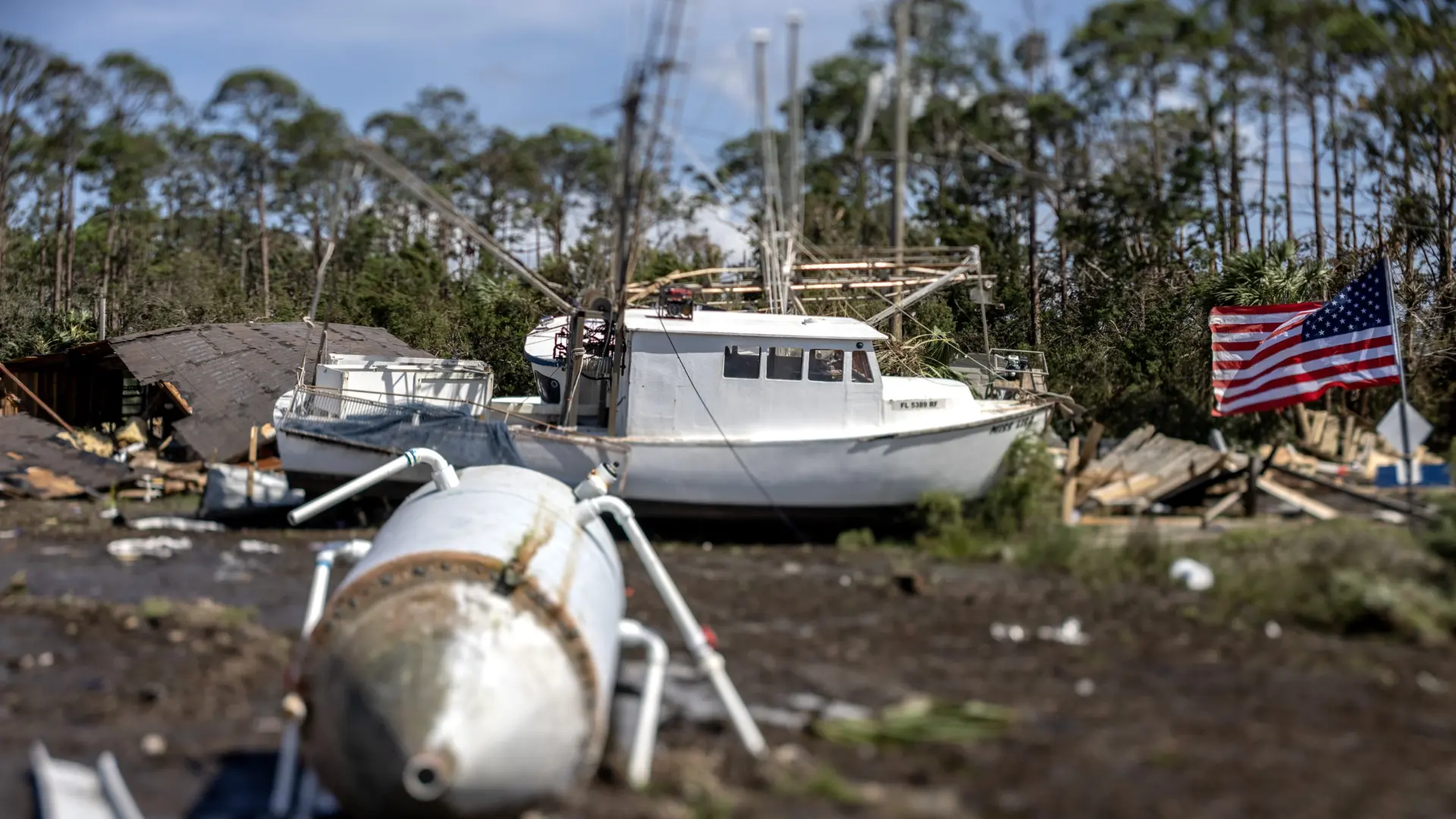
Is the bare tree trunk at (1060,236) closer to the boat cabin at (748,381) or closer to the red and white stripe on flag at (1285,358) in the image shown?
the red and white stripe on flag at (1285,358)

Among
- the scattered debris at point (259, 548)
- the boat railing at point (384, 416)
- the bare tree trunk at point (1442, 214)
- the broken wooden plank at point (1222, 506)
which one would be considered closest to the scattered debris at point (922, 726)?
the broken wooden plank at point (1222, 506)

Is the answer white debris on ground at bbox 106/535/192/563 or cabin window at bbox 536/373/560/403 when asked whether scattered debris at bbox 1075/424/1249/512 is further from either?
white debris on ground at bbox 106/535/192/563

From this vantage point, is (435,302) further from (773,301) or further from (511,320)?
(773,301)

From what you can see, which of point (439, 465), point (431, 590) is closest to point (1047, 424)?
point (439, 465)

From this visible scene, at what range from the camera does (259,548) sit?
12789 millimetres

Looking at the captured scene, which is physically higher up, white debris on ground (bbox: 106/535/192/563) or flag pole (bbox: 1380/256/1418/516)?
flag pole (bbox: 1380/256/1418/516)

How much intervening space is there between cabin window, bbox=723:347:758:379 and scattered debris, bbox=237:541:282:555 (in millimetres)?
5096

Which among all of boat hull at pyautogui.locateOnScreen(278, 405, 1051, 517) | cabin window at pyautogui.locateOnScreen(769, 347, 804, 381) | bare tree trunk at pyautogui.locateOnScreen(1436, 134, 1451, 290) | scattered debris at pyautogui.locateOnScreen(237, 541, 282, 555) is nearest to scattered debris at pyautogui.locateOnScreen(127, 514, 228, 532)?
scattered debris at pyautogui.locateOnScreen(237, 541, 282, 555)

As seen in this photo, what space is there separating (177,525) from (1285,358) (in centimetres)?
1232

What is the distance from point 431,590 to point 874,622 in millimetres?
4236

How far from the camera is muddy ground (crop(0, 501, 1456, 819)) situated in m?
5.80

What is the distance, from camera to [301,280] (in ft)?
132

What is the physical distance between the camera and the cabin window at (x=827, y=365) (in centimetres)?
1397

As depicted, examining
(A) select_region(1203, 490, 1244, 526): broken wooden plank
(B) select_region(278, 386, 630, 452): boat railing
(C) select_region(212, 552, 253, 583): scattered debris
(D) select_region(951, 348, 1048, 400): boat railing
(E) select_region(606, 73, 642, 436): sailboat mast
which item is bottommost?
(C) select_region(212, 552, 253, 583): scattered debris
